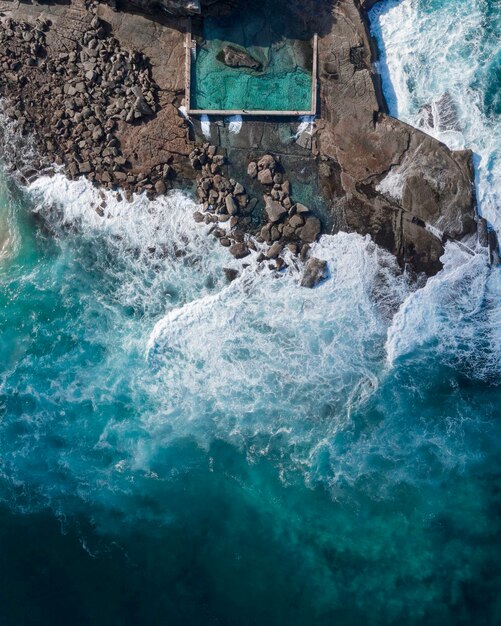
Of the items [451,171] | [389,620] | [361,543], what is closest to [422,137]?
[451,171]

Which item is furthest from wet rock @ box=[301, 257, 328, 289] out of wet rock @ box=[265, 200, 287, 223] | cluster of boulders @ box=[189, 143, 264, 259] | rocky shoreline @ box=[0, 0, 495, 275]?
cluster of boulders @ box=[189, 143, 264, 259]

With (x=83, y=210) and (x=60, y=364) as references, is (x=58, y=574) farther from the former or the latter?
(x=83, y=210)

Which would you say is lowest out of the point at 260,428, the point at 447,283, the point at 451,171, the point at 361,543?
the point at 361,543

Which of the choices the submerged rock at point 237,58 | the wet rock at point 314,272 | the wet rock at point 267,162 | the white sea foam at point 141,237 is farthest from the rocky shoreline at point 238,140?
the submerged rock at point 237,58

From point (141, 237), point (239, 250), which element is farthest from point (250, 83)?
point (141, 237)

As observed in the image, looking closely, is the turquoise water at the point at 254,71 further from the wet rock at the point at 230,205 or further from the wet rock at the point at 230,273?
the wet rock at the point at 230,273

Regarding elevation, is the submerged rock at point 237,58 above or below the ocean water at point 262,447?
above
